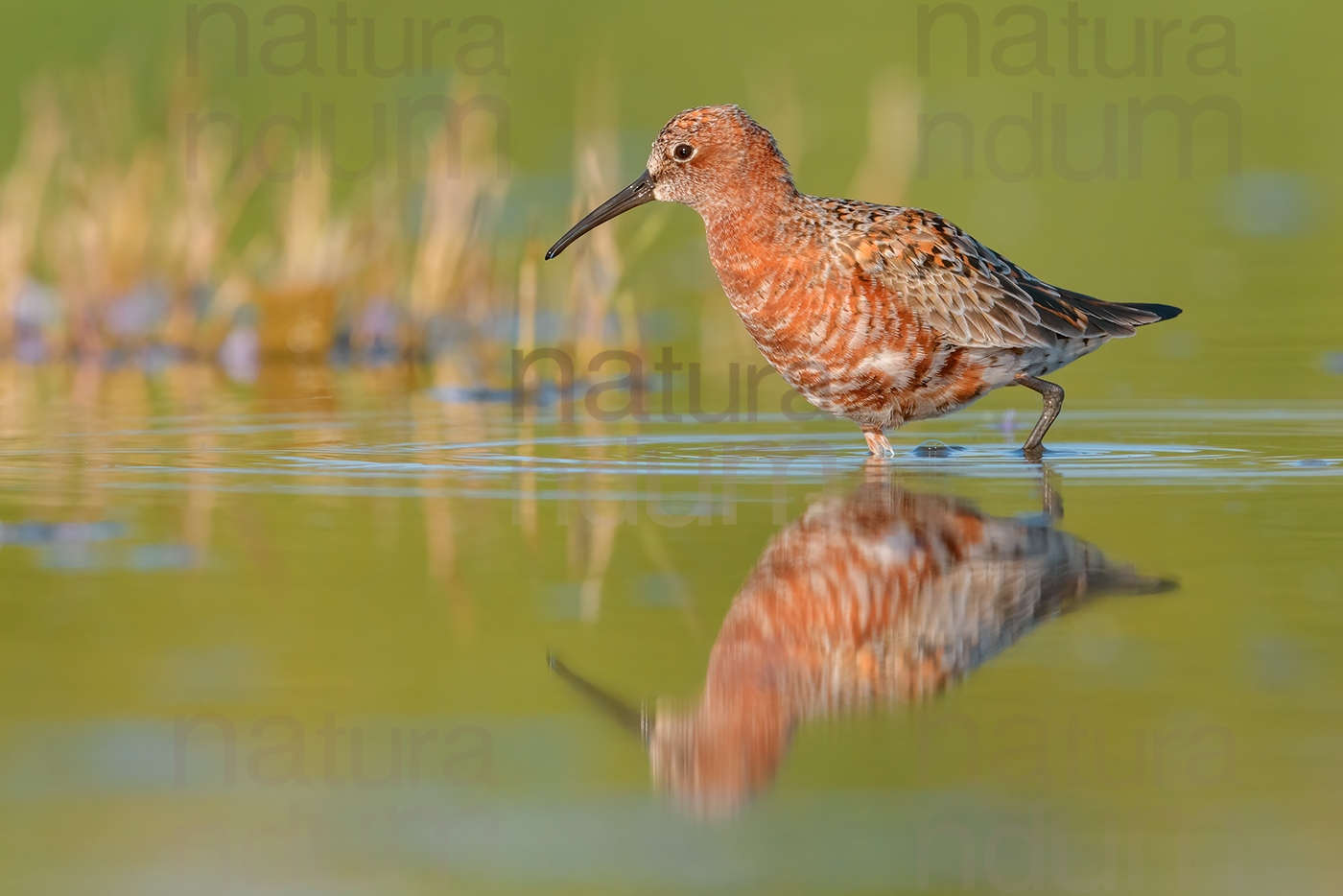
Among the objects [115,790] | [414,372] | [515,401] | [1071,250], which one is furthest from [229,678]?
[1071,250]

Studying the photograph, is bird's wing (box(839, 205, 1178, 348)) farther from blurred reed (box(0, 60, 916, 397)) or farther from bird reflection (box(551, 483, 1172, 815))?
blurred reed (box(0, 60, 916, 397))

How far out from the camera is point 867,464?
28.6ft

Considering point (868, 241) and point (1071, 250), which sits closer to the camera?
point (868, 241)

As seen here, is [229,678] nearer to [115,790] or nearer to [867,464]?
[115,790]

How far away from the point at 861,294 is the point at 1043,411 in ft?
3.81

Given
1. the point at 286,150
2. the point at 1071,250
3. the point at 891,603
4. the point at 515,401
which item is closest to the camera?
the point at 891,603

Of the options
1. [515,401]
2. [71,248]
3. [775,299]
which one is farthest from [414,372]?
[775,299]

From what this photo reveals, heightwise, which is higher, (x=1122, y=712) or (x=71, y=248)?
(x=71, y=248)

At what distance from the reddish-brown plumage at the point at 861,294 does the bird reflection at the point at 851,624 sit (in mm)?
1756

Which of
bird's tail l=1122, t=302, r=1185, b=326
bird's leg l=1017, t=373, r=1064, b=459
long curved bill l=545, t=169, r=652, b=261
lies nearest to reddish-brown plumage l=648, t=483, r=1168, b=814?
bird's leg l=1017, t=373, r=1064, b=459

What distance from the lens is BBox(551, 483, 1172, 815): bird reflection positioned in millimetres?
4648

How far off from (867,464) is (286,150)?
11.7 metres

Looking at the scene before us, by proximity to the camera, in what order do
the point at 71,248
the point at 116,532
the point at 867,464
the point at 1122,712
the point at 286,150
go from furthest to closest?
1. the point at 286,150
2. the point at 71,248
3. the point at 867,464
4. the point at 116,532
5. the point at 1122,712

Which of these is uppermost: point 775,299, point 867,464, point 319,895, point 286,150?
point 286,150
